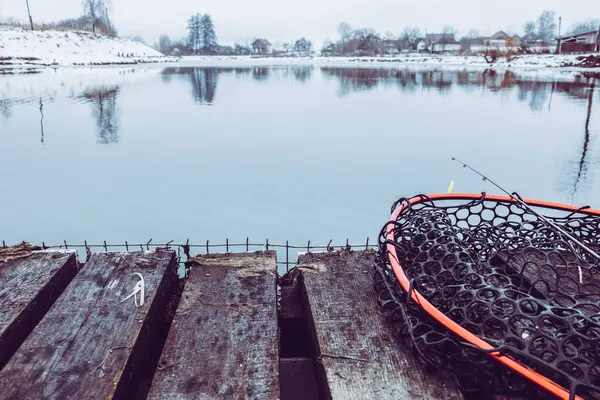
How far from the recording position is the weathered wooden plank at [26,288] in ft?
7.86

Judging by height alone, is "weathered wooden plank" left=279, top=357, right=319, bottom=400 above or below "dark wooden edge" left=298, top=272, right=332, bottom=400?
below

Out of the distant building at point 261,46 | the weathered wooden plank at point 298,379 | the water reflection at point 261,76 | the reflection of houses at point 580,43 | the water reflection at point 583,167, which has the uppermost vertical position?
the distant building at point 261,46

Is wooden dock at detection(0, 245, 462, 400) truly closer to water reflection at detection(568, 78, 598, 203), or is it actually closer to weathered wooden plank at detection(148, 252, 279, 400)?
weathered wooden plank at detection(148, 252, 279, 400)

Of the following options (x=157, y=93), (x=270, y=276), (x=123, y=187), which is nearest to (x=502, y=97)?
(x=157, y=93)

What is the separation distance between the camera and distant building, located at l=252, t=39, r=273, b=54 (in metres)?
130

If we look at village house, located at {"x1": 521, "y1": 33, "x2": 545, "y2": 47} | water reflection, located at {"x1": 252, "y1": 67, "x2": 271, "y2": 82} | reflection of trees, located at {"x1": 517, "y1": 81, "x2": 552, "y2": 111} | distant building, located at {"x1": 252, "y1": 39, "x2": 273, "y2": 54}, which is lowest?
reflection of trees, located at {"x1": 517, "y1": 81, "x2": 552, "y2": 111}

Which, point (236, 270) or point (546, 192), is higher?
point (236, 270)

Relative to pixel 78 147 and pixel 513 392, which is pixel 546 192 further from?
pixel 78 147

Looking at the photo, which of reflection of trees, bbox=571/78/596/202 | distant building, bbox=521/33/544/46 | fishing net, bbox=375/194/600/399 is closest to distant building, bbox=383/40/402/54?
distant building, bbox=521/33/544/46

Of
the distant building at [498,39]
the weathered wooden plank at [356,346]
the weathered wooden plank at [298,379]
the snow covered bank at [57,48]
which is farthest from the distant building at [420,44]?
the weathered wooden plank at [298,379]

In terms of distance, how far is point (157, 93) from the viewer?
20969mm

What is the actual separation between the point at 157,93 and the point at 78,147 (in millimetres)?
11377

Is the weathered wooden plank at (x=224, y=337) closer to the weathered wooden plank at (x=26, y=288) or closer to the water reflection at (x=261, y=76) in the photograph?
the weathered wooden plank at (x=26, y=288)

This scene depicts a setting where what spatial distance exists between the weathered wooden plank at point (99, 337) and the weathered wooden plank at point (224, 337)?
0.18 m
